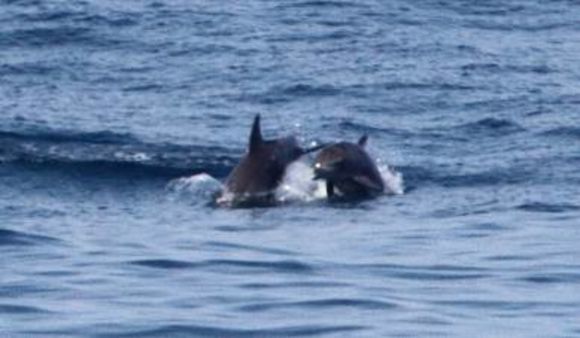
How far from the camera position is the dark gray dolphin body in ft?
60.4

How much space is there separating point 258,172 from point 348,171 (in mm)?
727

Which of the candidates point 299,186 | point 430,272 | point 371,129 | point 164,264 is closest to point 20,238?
point 164,264

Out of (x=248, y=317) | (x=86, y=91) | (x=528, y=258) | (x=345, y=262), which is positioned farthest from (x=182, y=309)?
(x=86, y=91)

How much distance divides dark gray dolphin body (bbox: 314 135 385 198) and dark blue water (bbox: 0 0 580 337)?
24 centimetres

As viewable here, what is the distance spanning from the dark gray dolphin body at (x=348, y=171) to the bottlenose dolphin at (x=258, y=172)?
164mm

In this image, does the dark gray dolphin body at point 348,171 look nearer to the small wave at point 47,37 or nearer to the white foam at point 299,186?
the white foam at point 299,186

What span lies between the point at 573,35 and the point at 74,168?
10267 millimetres

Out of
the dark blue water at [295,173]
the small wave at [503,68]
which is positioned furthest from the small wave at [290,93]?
the small wave at [503,68]

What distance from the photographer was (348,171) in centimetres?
1848

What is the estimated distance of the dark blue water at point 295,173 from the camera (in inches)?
474

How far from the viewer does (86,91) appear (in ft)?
82.7

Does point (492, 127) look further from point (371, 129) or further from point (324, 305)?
point (324, 305)

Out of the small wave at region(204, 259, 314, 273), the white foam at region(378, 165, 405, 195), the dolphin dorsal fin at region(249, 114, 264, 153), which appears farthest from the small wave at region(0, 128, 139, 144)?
the small wave at region(204, 259, 314, 273)

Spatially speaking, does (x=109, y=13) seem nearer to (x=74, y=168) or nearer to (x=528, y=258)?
(x=74, y=168)
